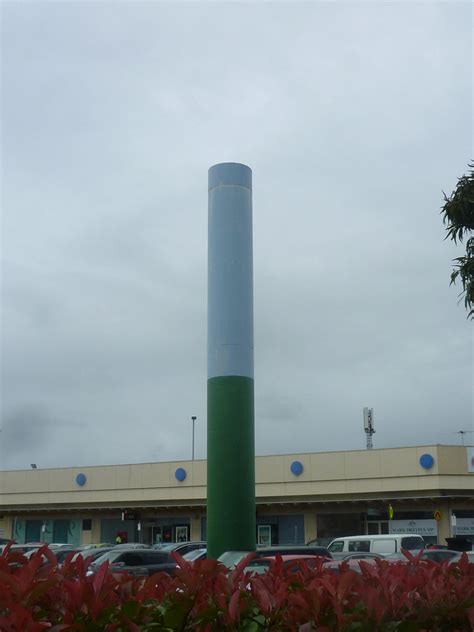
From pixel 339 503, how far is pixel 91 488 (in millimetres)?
15964

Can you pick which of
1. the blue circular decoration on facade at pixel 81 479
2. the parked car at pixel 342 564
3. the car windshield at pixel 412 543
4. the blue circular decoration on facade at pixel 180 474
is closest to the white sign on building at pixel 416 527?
the blue circular decoration on facade at pixel 180 474

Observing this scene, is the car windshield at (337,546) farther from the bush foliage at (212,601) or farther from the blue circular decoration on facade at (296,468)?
the bush foliage at (212,601)

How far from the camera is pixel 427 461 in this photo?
40.9 meters

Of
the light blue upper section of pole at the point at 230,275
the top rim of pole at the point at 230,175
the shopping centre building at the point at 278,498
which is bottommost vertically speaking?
the shopping centre building at the point at 278,498

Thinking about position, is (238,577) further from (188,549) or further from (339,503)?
(339,503)

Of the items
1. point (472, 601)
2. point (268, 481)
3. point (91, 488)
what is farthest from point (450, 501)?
point (472, 601)

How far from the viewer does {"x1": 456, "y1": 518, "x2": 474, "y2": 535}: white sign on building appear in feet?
138

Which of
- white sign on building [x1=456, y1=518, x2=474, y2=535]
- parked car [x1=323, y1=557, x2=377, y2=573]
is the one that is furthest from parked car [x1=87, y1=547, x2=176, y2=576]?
white sign on building [x1=456, y1=518, x2=474, y2=535]

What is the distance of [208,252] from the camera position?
83.5ft

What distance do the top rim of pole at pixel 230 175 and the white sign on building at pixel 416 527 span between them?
23.6m

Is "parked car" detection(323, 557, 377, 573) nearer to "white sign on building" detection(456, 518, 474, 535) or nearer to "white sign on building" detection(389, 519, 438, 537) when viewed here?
"white sign on building" detection(389, 519, 438, 537)

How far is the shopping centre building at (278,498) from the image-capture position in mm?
41656

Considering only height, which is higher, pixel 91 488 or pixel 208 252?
pixel 208 252

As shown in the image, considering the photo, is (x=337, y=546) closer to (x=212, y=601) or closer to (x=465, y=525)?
(x=465, y=525)
